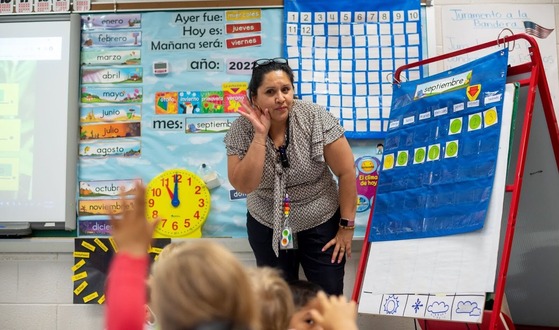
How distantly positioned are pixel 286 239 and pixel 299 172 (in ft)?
0.84

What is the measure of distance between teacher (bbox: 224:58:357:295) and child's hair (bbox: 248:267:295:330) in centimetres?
96

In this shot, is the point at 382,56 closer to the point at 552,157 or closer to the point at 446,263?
the point at 552,157

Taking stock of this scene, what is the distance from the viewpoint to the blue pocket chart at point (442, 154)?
208cm

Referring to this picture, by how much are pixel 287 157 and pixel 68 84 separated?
4.22 ft

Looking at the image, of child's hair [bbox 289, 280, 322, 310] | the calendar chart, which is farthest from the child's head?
the calendar chart

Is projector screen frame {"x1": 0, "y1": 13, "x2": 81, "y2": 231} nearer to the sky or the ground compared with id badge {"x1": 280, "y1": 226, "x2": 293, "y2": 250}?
nearer to the sky

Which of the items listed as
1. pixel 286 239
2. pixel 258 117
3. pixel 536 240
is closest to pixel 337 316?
pixel 286 239

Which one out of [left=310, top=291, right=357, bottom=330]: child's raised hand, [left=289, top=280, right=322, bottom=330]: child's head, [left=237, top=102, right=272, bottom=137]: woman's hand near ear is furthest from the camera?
[left=237, top=102, right=272, bottom=137]: woman's hand near ear

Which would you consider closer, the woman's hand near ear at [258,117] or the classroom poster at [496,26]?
the woman's hand near ear at [258,117]

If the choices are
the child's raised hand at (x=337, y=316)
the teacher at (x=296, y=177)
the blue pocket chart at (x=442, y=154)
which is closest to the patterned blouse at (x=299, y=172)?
the teacher at (x=296, y=177)

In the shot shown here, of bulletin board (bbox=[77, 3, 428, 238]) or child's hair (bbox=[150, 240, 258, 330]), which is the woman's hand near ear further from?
child's hair (bbox=[150, 240, 258, 330])

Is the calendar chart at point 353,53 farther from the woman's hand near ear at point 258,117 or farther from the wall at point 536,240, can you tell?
the wall at point 536,240

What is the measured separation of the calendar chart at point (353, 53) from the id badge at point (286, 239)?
72 cm

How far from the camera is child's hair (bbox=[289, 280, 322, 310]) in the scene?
5.55ft
